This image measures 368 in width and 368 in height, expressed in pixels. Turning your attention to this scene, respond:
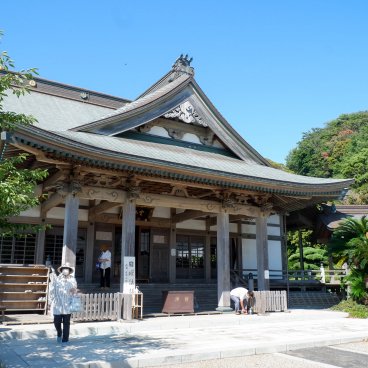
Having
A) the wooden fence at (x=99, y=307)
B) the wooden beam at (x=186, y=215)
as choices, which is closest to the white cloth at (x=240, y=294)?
the wooden beam at (x=186, y=215)

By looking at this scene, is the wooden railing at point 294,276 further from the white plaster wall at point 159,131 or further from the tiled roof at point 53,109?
the tiled roof at point 53,109

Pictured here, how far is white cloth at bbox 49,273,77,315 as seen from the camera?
9.07 metres

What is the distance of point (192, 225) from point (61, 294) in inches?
452

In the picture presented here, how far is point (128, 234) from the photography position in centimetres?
1342

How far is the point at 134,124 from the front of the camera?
1595 cm

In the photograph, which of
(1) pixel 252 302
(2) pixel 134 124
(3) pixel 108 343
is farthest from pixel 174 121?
(3) pixel 108 343

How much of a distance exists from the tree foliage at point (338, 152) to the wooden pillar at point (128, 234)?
39327 millimetres

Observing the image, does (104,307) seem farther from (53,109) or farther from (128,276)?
(53,109)

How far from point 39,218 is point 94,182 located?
11.9 ft

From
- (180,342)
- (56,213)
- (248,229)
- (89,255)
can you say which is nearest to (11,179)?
(180,342)

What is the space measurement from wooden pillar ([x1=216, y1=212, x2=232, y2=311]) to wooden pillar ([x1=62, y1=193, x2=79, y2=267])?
5729 mm

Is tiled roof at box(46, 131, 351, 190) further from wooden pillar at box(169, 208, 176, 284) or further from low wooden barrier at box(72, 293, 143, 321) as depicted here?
low wooden barrier at box(72, 293, 143, 321)

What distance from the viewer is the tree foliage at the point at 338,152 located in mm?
55188

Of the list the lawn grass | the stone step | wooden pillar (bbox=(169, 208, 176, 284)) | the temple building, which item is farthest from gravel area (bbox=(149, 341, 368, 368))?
the stone step
